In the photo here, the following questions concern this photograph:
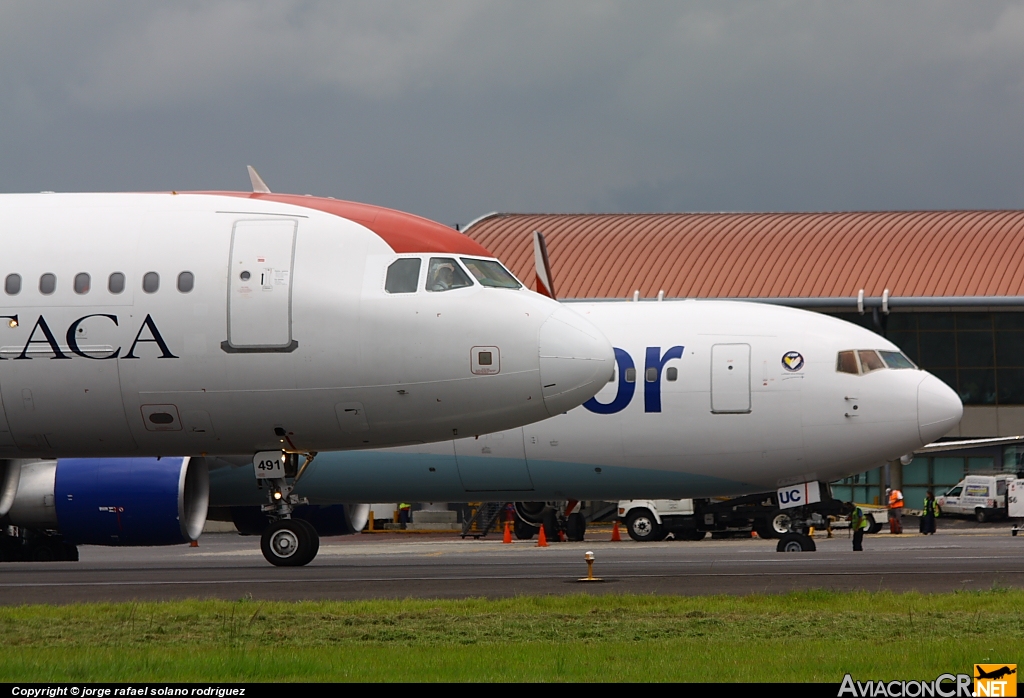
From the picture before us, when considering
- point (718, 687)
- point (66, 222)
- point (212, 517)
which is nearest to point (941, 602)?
point (718, 687)

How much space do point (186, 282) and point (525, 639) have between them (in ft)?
28.6

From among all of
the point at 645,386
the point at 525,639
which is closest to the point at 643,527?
the point at 645,386

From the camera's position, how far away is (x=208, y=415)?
17.7m

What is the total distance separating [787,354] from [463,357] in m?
7.65

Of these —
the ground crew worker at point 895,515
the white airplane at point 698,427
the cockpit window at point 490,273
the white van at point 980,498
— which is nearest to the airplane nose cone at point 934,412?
the white airplane at point 698,427

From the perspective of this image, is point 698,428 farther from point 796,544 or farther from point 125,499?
point 125,499

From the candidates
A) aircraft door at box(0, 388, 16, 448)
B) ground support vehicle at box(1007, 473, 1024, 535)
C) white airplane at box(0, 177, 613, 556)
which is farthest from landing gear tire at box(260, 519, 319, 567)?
ground support vehicle at box(1007, 473, 1024, 535)

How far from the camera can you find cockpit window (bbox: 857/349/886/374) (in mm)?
22719

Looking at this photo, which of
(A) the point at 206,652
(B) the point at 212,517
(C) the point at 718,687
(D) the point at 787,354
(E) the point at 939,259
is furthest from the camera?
(E) the point at 939,259

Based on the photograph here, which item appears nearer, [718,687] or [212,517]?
[718,687]

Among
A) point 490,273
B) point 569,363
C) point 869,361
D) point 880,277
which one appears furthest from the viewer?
point 880,277

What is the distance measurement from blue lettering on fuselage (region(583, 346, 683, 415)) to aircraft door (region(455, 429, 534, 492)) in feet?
4.77

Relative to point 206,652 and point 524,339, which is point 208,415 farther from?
point 206,652

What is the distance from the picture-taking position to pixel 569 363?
17062 millimetres
